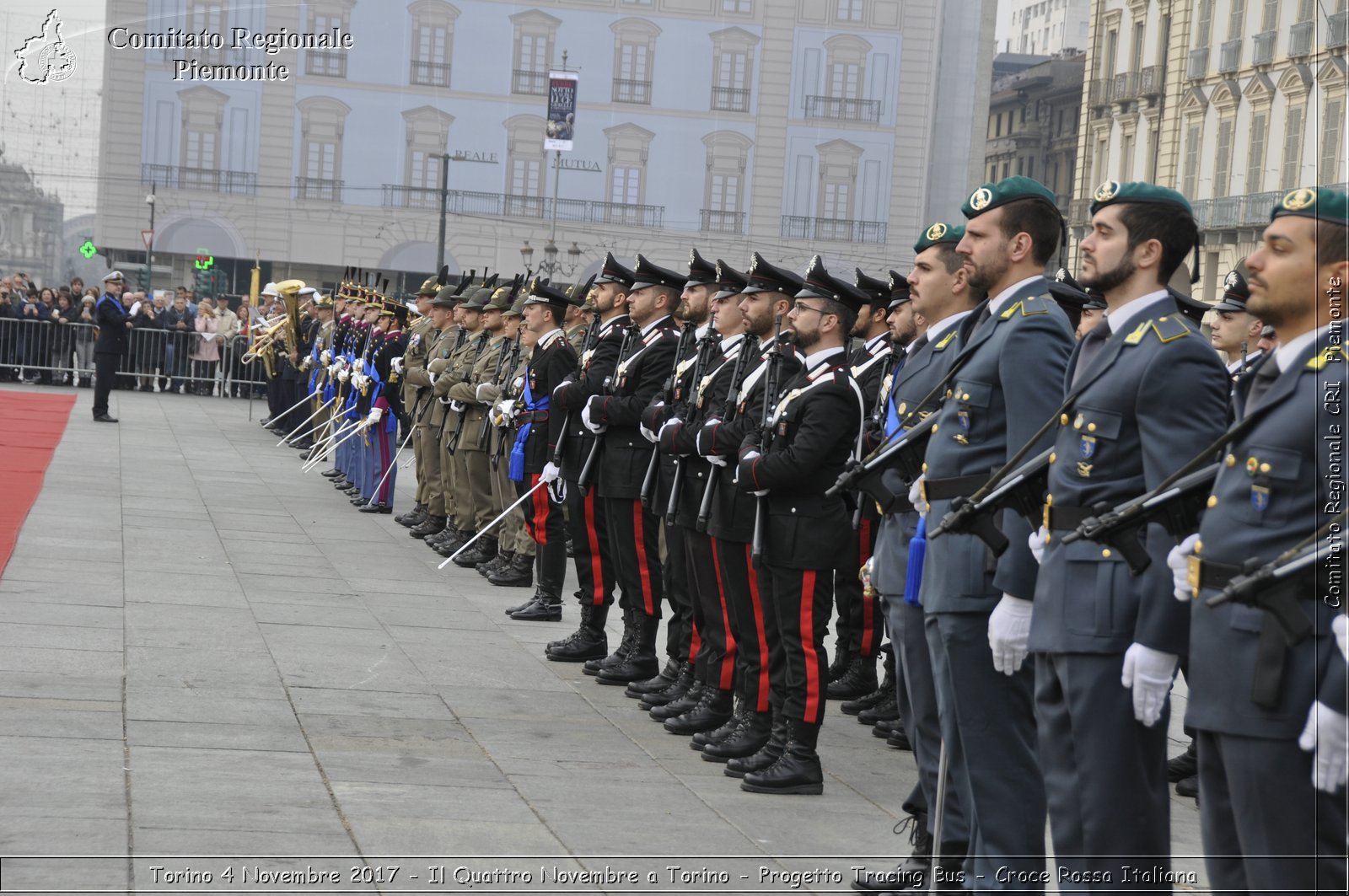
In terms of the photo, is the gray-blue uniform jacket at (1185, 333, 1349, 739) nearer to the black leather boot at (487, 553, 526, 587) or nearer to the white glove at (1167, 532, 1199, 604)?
the white glove at (1167, 532, 1199, 604)

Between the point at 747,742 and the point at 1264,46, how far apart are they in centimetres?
Result: 3203

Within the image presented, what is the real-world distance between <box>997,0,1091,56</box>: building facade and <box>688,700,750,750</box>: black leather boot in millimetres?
91694

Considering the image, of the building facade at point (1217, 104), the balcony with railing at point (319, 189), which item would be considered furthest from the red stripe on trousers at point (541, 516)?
the balcony with railing at point (319, 189)

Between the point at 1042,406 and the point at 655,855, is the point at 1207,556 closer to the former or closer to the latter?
the point at 1042,406

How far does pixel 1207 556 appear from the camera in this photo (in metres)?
3.69

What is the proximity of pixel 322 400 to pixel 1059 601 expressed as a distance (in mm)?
18274

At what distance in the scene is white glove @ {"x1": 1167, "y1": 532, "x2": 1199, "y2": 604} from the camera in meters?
3.77

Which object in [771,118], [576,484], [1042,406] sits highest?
[771,118]

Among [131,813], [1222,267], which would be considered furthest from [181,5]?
[131,813]

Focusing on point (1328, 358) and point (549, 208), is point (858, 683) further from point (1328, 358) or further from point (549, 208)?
point (549, 208)

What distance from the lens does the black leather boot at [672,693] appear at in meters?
8.13

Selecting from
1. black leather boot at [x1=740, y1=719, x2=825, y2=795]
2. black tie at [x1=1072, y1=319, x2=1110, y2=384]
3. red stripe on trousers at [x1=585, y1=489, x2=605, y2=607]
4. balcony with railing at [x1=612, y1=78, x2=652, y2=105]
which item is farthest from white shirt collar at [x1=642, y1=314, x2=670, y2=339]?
balcony with railing at [x1=612, y1=78, x2=652, y2=105]

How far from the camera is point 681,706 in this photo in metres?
7.91

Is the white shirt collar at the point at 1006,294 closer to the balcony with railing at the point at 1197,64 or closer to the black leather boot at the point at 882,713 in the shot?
the black leather boot at the point at 882,713
